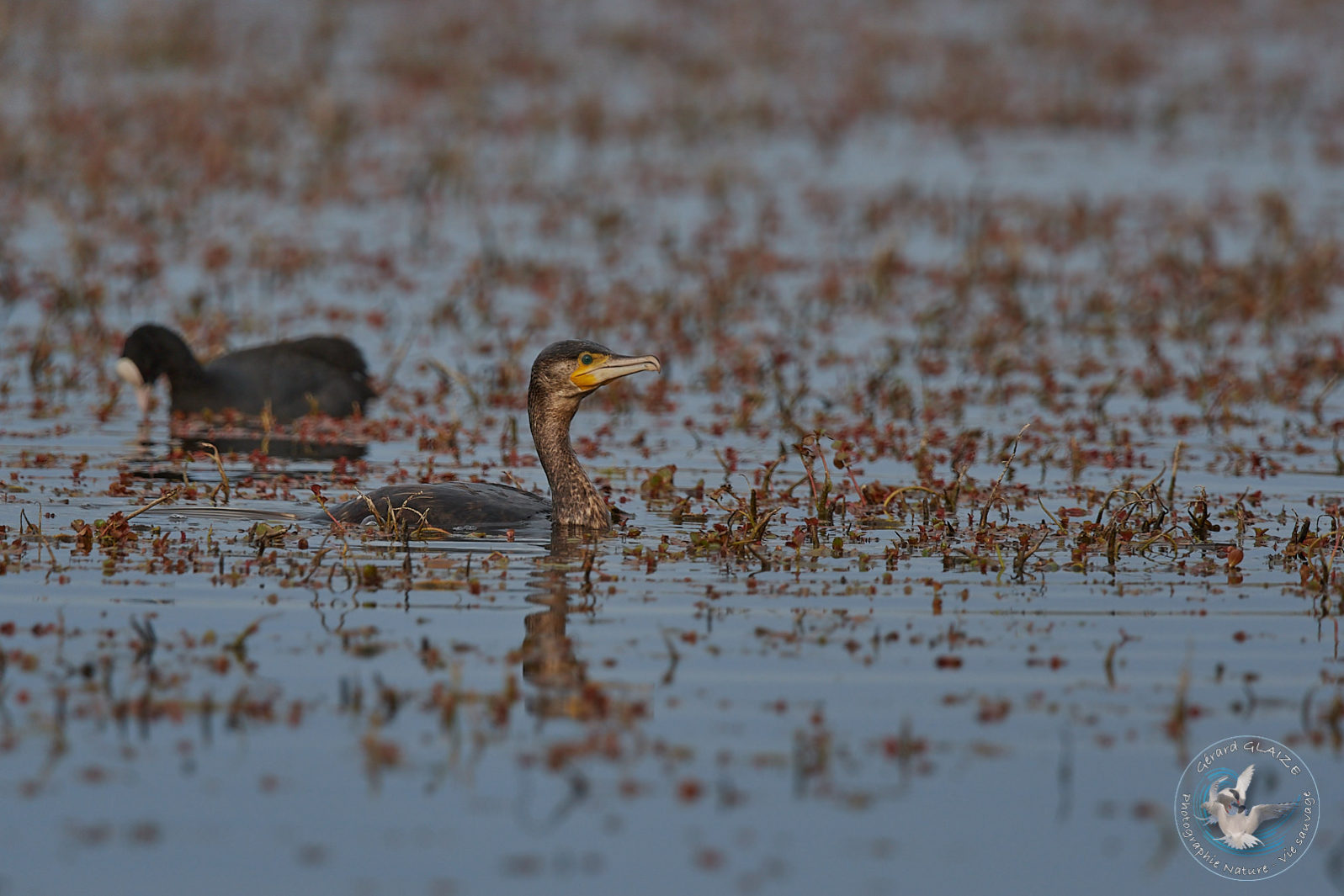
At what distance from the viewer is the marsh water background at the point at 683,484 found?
6.14m

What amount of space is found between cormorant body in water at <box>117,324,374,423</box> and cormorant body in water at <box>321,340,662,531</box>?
3.76 meters

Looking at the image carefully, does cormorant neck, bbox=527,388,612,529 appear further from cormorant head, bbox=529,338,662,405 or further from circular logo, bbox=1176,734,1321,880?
circular logo, bbox=1176,734,1321,880

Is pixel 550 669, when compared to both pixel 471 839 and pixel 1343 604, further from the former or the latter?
pixel 1343 604

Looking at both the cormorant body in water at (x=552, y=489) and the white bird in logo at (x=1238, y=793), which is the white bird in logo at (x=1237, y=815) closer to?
the white bird in logo at (x=1238, y=793)

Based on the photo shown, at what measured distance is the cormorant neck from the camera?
10602mm

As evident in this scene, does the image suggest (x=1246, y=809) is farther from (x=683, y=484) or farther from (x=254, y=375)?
(x=254, y=375)

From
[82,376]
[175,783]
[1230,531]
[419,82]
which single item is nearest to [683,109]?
[419,82]

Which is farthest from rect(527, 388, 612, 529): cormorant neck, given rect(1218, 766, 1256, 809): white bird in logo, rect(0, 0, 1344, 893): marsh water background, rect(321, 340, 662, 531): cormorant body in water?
rect(1218, 766, 1256, 809): white bird in logo

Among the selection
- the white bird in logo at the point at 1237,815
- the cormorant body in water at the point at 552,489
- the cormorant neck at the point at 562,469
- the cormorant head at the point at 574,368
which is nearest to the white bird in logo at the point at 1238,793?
the white bird in logo at the point at 1237,815

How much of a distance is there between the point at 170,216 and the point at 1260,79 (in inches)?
855

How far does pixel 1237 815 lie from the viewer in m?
6.37

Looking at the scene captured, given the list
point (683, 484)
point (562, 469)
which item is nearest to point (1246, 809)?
point (562, 469)

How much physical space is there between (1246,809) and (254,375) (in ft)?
32.5

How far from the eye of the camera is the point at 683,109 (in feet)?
96.4
